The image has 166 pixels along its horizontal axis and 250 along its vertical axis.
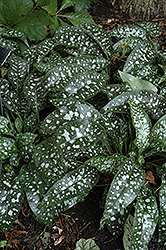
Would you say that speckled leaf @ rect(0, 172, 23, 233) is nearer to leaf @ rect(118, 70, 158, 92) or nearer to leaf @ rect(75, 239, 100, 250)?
leaf @ rect(75, 239, 100, 250)

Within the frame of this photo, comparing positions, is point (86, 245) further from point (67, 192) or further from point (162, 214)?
point (162, 214)

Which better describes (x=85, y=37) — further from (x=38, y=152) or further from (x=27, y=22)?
(x=38, y=152)

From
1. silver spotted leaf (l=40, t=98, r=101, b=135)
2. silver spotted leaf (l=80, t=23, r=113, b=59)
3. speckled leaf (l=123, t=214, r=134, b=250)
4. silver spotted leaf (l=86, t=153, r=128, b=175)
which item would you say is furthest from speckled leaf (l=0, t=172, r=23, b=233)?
silver spotted leaf (l=80, t=23, r=113, b=59)

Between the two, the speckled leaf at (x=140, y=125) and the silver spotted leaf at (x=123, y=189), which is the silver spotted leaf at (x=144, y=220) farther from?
the speckled leaf at (x=140, y=125)

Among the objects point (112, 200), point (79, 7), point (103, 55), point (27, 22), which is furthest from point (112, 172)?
point (79, 7)

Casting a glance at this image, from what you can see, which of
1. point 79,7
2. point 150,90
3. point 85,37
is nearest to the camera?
point 150,90
